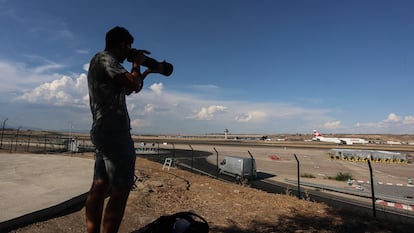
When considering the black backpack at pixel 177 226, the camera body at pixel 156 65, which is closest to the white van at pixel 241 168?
the black backpack at pixel 177 226

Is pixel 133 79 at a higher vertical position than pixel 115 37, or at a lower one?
lower

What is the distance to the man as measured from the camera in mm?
2510

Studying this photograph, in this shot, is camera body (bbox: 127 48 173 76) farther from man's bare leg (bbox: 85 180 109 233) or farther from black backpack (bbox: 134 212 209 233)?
black backpack (bbox: 134 212 209 233)

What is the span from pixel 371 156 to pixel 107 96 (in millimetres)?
44496

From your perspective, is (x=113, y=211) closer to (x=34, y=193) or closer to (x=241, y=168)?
(x=34, y=193)

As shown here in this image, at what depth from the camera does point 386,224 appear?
564 centimetres

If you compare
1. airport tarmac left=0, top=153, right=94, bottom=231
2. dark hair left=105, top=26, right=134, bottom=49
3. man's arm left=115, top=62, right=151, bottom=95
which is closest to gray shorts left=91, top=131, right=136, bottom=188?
man's arm left=115, top=62, right=151, bottom=95

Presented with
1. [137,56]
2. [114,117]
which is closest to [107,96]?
[114,117]

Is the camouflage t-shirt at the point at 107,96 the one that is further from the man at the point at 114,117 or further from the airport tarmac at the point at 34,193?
the airport tarmac at the point at 34,193

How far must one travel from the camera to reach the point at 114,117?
2.54 m

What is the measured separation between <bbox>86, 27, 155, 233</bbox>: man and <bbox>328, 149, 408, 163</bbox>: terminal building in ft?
136

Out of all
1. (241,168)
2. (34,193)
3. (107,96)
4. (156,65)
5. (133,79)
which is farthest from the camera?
(241,168)

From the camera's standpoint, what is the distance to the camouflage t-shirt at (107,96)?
99.3 inches

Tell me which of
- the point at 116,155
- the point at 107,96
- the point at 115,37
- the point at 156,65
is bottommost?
the point at 116,155
